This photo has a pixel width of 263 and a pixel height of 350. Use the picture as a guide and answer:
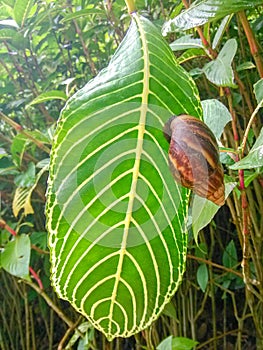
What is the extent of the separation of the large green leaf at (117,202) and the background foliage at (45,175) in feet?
1.23

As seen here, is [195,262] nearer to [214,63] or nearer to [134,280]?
[214,63]

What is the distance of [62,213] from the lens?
27cm

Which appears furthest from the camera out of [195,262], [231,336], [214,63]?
[231,336]

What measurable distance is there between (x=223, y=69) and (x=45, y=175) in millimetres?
678

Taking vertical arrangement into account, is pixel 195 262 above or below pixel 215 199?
below

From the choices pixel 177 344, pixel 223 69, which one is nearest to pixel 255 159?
pixel 223 69

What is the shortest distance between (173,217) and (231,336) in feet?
3.17

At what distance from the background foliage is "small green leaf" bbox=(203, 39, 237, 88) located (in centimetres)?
8

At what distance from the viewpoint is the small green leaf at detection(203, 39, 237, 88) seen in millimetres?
521

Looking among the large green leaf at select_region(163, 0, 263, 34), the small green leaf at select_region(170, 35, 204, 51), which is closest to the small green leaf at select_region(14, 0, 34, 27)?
the small green leaf at select_region(170, 35, 204, 51)

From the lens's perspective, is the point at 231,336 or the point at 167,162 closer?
the point at 167,162

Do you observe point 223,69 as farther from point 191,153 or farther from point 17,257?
point 17,257

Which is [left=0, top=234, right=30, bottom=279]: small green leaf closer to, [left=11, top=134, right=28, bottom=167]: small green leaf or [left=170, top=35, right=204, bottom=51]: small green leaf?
[left=11, top=134, right=28, bottom=167]: small green leaf

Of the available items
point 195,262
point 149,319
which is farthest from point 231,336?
point 149,319
